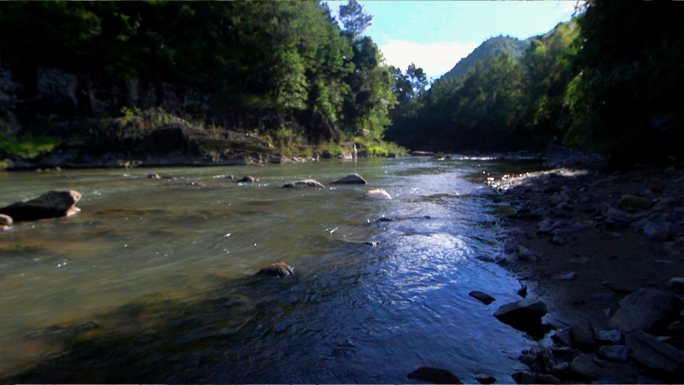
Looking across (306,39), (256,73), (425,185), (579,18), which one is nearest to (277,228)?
(425,185)

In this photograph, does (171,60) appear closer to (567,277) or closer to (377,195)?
(377,195)

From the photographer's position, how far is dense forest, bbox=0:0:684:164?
30.4ft

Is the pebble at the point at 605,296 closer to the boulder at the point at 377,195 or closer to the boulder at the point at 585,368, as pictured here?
the boulder at the point at 585,368

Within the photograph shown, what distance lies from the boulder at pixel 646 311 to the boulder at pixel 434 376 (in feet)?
3.57

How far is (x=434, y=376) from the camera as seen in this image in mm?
1992

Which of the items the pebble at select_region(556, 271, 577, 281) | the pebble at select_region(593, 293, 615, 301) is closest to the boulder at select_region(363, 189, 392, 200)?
the pebble at select_region(556, 271, 577, 281)

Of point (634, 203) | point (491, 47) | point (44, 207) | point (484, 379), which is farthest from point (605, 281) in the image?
point (491, 47)

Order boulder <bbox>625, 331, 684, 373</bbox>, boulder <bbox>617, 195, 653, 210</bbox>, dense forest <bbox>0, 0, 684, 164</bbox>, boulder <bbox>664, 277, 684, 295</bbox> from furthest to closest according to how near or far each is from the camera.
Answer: dense forest <bbox>0, 0, 684, 164</bbox>
boulder <bbox>617, 195, 653, 210</bbox>
boulder <bbox>664, 277, 684, 295</bbox>
boulder <bbox>625, 331, 684, 373</bbox>

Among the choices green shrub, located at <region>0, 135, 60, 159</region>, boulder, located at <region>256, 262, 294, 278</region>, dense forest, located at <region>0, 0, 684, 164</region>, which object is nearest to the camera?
boulder, located at <region>256, 262, 294, 278</region>

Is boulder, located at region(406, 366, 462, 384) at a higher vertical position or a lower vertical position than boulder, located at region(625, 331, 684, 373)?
lower

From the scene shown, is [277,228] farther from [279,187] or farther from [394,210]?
[279,187]

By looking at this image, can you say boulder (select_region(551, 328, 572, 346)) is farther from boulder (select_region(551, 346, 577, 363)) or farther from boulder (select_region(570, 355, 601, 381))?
boulder (select_region(570, 355, 601, 381))

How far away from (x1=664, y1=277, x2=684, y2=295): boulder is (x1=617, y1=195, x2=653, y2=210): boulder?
317 centimetres

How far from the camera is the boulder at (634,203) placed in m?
5.48
